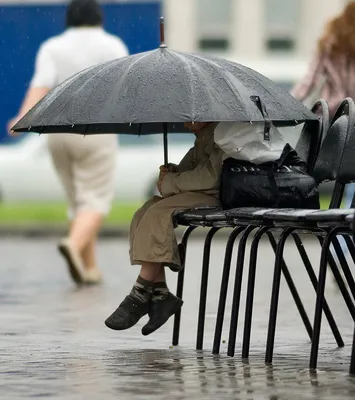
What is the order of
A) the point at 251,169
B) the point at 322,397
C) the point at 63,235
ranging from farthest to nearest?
the point at 63,235 → the point at 251,169 → the point at 322,397

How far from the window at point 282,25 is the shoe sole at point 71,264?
102 feet

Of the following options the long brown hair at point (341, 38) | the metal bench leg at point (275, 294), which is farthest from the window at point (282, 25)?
the metal bench leg at point (275, 294)

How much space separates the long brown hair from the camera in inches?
426

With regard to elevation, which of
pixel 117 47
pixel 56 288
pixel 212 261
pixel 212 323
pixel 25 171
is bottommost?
pixel 25 171

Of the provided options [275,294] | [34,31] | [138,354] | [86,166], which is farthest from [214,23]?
[275,294]

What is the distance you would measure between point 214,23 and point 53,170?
15.9 metres

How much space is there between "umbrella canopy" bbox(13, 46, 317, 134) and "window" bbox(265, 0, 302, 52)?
35.9 metres

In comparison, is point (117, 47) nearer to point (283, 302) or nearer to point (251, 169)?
point (283, 302)

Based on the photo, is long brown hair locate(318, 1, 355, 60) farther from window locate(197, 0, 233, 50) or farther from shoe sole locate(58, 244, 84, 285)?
window locate(197, 0, 233, 50)

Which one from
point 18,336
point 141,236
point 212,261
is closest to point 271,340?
point 141,236

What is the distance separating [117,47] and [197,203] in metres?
5.07

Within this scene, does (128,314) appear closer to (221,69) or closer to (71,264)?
(221,69)

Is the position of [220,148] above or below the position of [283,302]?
above

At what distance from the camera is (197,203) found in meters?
7.67
